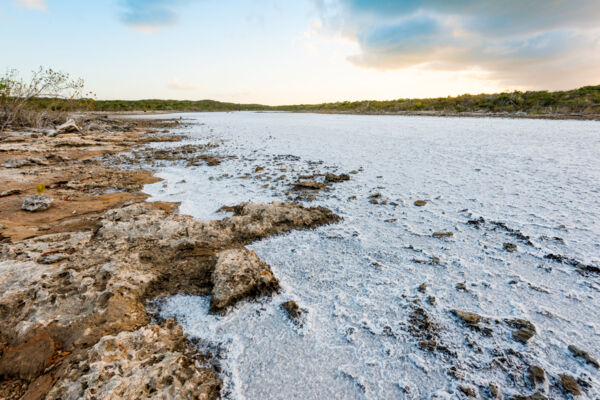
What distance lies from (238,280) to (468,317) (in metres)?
2.09

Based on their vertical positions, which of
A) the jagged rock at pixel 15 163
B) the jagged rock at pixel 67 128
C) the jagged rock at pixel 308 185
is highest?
the jagged rock at pixel 67 128

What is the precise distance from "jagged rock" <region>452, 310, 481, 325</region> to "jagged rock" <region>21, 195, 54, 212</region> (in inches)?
237

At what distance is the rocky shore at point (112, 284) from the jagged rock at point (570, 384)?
7.16 feet

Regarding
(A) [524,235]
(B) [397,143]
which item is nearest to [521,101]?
(B) [397,143]

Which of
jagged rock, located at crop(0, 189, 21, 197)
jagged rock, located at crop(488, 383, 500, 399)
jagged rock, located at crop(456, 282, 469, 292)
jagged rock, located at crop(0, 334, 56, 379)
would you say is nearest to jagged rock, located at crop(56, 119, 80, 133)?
jagged rock, located at crop(0, 189, 21, 197)

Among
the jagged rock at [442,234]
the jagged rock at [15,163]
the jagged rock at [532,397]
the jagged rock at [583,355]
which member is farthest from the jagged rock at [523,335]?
the jagged rock at [15,163]

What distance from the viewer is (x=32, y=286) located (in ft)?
7.56

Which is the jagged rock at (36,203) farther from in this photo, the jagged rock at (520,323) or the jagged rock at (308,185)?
the jagged rock at (520,323)

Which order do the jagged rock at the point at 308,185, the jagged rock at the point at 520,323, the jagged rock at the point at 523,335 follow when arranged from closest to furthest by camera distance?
the jagged rock at the point at 523,335 → the jagged rock at the point at 520,323 → the jagged rock at the point at 308,185

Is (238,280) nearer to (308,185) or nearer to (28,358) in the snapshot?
(28,358)

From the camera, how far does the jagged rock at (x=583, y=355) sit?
5.89 ft

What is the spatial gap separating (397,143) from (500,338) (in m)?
10.4

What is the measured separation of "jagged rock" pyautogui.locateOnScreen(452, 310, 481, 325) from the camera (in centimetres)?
216

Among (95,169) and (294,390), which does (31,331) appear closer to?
(294,390)
